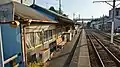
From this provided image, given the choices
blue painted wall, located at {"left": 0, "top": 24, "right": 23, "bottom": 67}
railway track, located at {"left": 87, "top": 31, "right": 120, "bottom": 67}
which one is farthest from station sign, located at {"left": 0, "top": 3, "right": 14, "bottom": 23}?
railway track, located at {"left": 87, "top": 31, "right": 120, "bottom": 67}

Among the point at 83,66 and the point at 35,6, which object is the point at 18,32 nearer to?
the point at 83,66

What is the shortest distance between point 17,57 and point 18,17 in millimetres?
1946

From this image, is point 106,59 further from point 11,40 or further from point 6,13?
point 6,13

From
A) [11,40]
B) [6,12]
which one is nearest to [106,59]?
[11,40]

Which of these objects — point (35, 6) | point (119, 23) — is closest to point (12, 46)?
point (35, 6)

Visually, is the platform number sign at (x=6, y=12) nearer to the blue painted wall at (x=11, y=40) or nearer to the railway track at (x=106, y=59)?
the blue painted wall at (x=11, y=40)

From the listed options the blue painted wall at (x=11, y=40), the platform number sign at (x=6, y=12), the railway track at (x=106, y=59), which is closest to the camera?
the platform number sign at (x=6, y=12)

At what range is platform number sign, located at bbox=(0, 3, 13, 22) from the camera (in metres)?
4.09

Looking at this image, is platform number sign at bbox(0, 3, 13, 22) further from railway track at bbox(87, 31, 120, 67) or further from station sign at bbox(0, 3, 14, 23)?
railway track at bbox(87, 31, 120, 67)

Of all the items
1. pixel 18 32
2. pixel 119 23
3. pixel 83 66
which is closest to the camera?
pixel 18 32

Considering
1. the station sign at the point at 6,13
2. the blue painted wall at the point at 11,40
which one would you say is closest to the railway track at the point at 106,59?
the blue painted wall at the point at 11,40

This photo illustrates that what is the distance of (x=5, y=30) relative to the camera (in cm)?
807

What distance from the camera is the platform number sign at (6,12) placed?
4089 mm

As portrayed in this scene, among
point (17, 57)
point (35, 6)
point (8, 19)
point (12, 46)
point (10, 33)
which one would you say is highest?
point (35, 6)
